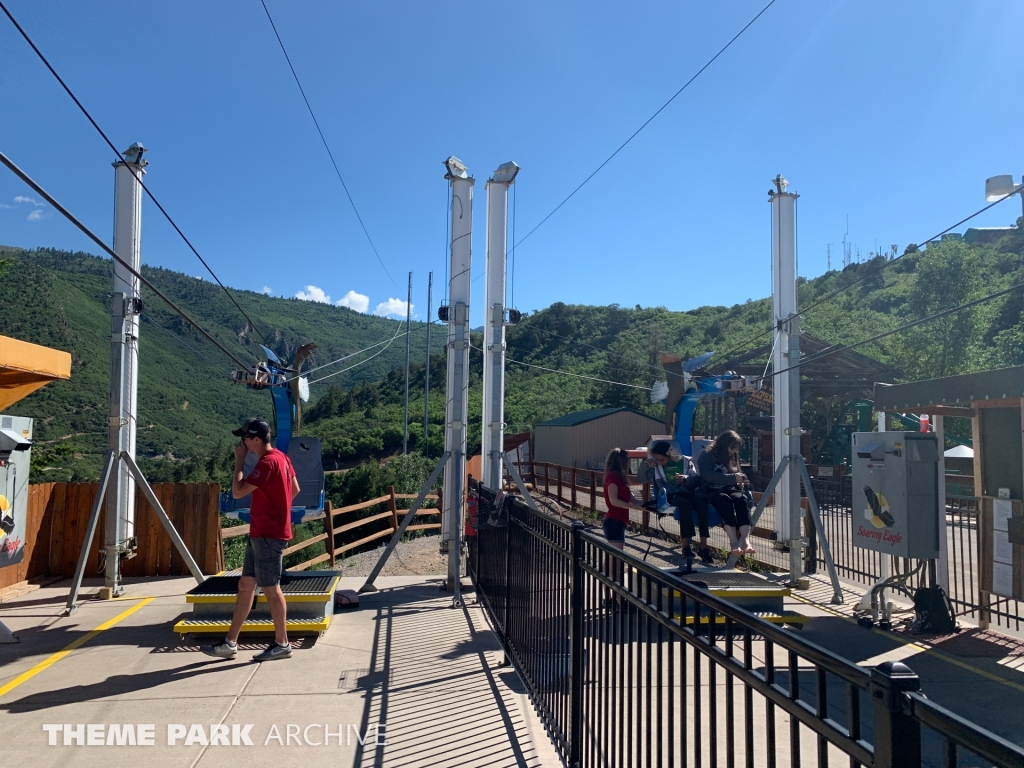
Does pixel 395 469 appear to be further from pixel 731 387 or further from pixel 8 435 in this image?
pixel 8 435

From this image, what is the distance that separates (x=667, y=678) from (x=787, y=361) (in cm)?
683

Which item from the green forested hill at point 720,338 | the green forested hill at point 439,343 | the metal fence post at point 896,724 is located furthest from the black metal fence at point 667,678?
the green forested hill at point 439,343

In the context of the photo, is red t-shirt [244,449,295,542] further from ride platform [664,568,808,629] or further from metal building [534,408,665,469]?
metal building [534,408,665,469]

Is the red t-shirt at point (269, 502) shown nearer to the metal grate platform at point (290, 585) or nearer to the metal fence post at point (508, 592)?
the metal grate platform at point (290, 585)

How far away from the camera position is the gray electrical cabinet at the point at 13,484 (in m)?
7.07

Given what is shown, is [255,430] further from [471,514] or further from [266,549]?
[471,514]

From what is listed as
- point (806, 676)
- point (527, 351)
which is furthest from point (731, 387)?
point (527, 351)

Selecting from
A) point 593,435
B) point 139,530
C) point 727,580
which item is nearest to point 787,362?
point 727,580

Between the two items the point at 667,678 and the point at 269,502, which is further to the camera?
the point at 269,502

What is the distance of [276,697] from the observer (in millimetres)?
5023

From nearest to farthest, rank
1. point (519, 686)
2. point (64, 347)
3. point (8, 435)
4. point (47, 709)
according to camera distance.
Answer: point (47, 709) < point (519, 686) < point (8, 435) < point (64, 347)

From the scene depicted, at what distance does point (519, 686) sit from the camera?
5301 mm

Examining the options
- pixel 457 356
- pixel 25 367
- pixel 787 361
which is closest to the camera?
pixel 25 367

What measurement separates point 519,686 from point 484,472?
12.2 ft
